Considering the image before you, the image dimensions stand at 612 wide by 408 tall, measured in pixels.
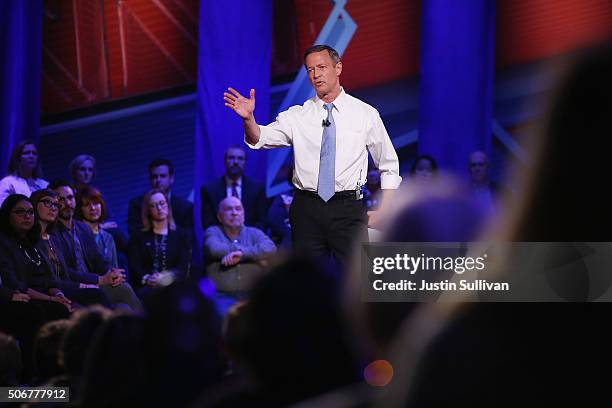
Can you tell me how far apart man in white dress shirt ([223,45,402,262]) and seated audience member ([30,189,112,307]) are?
5.03 feet

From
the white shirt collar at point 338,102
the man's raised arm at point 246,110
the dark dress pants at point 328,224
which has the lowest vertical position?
the dark dress pants at point 328,224

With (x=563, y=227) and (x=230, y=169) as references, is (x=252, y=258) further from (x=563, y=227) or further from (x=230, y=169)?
(x=563, y=227)

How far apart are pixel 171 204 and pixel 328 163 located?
2.47m

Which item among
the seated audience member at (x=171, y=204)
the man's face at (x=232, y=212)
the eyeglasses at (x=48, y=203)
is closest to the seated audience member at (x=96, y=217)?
the seated audience member at (x=171, y=204)

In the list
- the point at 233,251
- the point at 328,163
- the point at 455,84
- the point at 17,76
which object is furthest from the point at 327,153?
the point at 17,76

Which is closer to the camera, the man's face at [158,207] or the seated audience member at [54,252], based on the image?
the seated audience member at [54,252]

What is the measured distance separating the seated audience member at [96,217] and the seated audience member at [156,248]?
0.12 meters

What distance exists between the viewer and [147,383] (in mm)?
1271

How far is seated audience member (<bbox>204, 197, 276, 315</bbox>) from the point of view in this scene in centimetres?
512

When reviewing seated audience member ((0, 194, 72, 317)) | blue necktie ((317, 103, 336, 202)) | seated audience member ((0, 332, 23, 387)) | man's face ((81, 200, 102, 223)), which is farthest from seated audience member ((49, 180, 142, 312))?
seated audience member ((0, 332, 23, 387))

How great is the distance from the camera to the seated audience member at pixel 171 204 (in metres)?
5.79

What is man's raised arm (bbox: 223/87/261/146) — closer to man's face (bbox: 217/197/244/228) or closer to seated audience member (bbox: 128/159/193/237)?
man's face (bbox: 217/197/244/228)

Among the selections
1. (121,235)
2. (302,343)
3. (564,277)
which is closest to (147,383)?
(302,343)

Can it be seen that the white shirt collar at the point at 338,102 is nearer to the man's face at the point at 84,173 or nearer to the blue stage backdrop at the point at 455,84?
the blue stage backdrop at the point at 455,84
